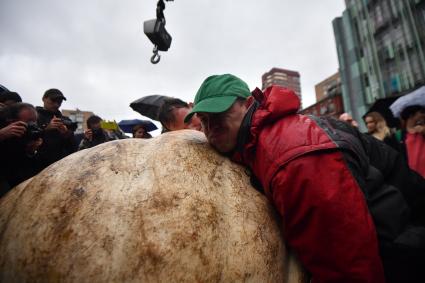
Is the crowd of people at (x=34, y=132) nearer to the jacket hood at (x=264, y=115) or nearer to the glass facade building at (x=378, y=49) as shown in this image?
the jacket hood at (x=264, y=115)

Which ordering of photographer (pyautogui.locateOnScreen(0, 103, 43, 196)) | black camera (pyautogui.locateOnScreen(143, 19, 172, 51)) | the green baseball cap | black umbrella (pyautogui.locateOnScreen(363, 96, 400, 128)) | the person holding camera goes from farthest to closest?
black umbrella (pyautogui.locateOnScreen(363, 96, 400, 128)) < black camera (pyautogui.locateOnScreen(143, 19, 172, 51)) < the person holding camera < photographer (pyautogui.locateOnScreen(0, 103, 43, 196)) < the green baseball cap

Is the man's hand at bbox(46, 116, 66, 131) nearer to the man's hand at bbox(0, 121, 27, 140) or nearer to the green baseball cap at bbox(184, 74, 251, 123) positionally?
the man's hand at bbox(0, 121, 27, 140)

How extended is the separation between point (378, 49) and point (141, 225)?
27006 mm

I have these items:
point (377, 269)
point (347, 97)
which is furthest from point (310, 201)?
point (347, 97)

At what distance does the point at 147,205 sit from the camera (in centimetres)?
115

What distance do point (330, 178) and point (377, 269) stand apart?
41 centimetres

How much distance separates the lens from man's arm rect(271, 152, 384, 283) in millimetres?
1062

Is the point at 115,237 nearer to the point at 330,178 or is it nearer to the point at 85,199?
the point at 85,199

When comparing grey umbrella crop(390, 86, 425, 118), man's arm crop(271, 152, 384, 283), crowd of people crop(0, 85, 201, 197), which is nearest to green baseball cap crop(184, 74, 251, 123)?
man's arm crop(271, 152, 384, 283)

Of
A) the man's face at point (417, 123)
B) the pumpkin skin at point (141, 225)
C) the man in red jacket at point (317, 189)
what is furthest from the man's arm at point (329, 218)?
the man's face at point (417, 123)

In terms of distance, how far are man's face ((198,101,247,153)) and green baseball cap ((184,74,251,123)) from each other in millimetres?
→ 68

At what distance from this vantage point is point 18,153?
85.0 inches

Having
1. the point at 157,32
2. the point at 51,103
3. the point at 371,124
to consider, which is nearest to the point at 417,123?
the point at 371,124

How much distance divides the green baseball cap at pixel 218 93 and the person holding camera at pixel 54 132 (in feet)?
5.58
